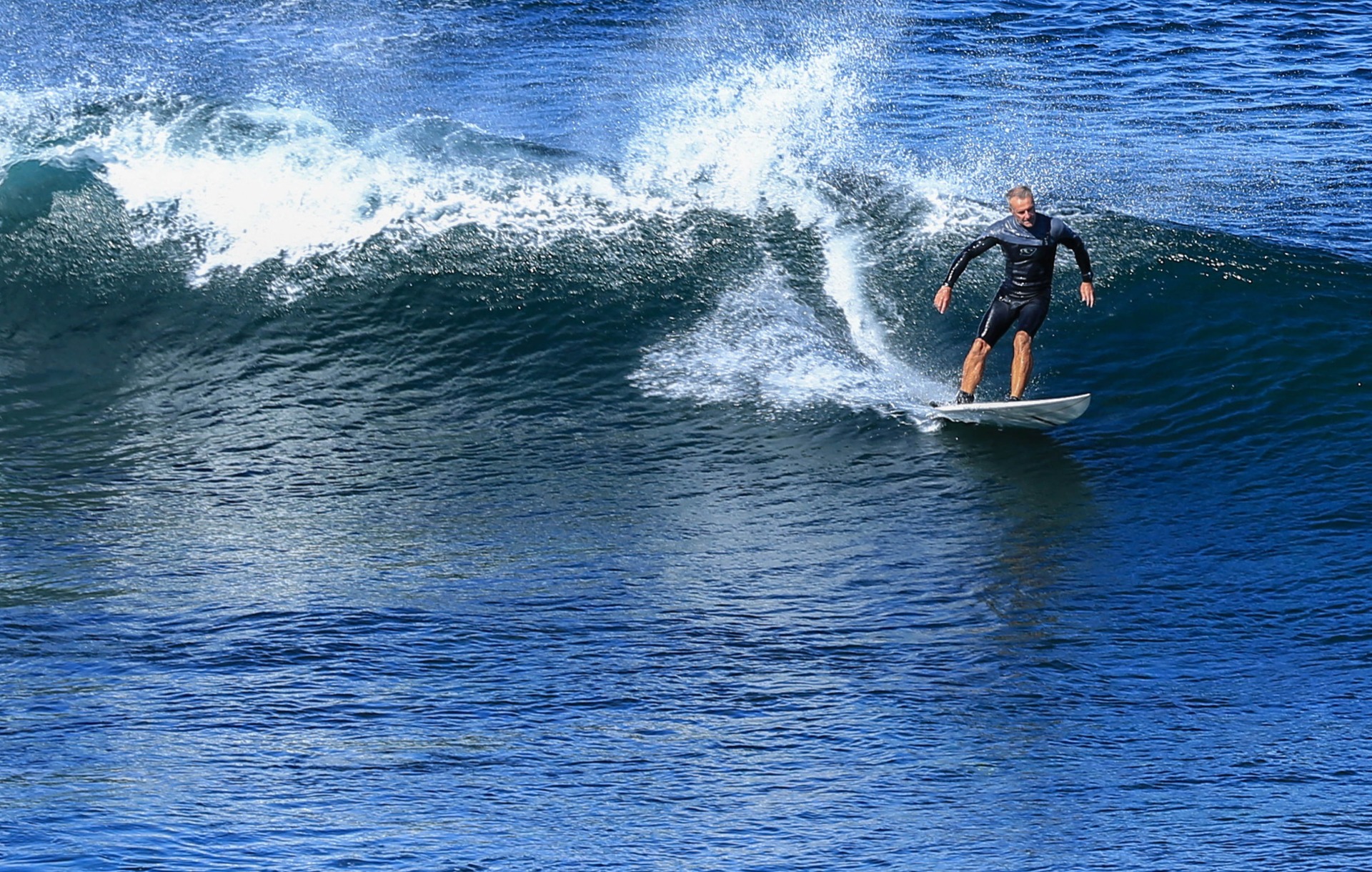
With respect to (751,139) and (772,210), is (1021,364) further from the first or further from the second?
(751,139)

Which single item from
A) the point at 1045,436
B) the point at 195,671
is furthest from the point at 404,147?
the point at 195,671

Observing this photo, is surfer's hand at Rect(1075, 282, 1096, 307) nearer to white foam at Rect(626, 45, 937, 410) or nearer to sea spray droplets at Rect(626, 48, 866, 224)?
white foam at Rect(626, 45, 937, 410)

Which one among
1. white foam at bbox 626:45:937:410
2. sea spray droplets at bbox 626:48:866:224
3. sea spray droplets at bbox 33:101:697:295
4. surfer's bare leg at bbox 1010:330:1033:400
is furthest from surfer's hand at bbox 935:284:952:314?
sea spray droplets at bbox 33:101:697:295

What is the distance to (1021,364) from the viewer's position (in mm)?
10453

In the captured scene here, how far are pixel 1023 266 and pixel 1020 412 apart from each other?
3.18ft

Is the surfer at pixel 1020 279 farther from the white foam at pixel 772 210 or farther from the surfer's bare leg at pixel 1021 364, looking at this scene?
the white foam at pixel 772 210

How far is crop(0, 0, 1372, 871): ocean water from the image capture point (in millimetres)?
6570

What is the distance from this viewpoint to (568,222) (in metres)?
13.6

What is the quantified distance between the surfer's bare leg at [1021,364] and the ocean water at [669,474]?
400 mm

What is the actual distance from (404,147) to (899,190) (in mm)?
4647

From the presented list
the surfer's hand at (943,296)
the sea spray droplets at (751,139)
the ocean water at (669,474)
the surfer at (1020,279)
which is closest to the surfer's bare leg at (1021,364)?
the surfer at (1020,279)

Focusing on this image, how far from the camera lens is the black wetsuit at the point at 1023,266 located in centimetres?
1012

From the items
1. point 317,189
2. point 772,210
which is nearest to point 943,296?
point 772,210

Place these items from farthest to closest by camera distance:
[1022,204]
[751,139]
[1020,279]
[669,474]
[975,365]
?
1. [751,139]
2. [975,365]
3. [669,474]
4. [1020,279]
5. [1022,204]
